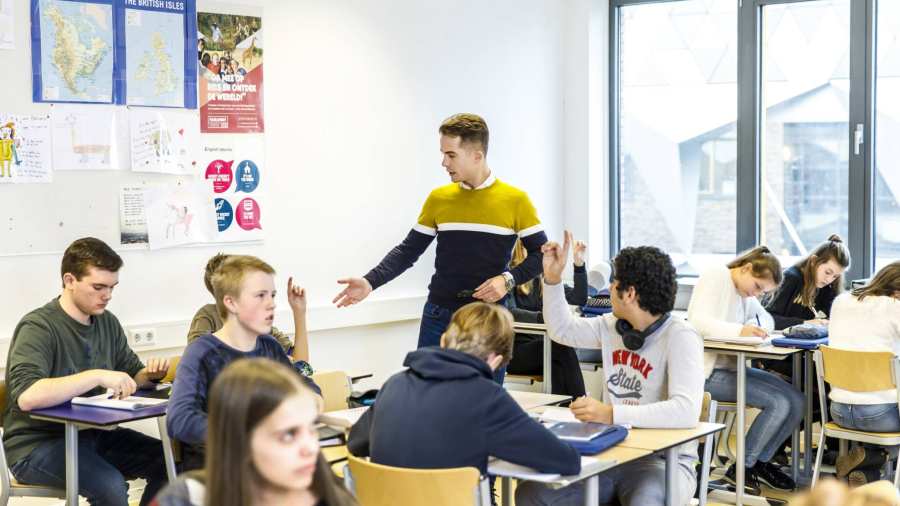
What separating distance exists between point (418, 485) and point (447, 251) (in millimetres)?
1975

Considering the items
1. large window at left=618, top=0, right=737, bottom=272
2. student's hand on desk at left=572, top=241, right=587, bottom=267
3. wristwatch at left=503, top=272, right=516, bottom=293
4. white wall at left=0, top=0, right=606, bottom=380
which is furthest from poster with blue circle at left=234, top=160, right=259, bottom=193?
large window at left=618, top=0, right=737, bottom=272

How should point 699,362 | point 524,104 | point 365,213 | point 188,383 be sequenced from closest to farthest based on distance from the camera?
1. point 188,383
2. point 699,362
3. point 365,213
4. point 524,104

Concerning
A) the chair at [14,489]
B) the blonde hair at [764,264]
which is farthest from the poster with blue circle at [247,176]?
the blonde hair at [764,264]

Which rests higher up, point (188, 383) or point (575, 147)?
point (575, 147)

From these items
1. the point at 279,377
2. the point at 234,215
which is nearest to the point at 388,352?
the point at 234,215

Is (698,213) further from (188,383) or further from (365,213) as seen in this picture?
(188,383)

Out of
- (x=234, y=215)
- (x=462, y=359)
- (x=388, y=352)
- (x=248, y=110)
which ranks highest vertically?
(x=248, y=110)

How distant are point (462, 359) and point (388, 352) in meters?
3.35

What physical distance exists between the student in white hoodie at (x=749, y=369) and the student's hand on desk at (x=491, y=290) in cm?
133

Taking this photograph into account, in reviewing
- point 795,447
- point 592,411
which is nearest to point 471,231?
point 592,411

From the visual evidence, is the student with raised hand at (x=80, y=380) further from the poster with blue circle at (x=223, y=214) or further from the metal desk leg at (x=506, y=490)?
the metal desk leg at (x=506, y=490)

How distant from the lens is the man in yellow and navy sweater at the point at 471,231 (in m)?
4.44

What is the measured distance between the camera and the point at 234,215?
530 cm

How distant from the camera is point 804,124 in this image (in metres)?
6.73
